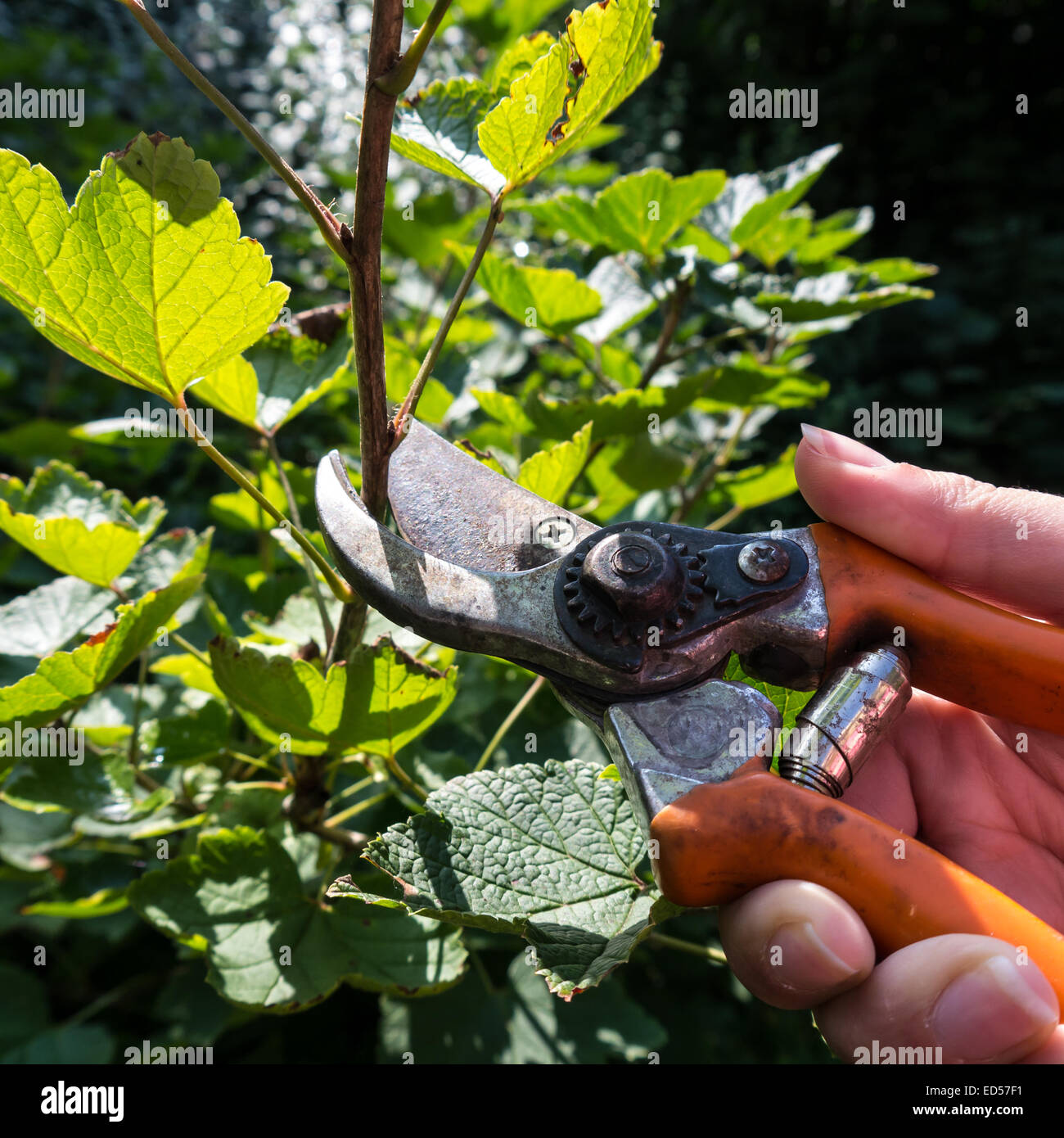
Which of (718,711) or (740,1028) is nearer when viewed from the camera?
(718,711)

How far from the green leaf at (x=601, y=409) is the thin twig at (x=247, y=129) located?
510 mm

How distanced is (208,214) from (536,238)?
2003mm

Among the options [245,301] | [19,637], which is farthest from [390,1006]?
[245,301]

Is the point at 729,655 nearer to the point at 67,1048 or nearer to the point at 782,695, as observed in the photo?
the point at 782,695

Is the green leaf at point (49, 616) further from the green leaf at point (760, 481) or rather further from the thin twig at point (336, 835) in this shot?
the green leaf at point (760, 481)

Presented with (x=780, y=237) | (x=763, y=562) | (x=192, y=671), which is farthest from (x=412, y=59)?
(x=780, y=237)

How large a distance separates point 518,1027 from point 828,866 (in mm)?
678

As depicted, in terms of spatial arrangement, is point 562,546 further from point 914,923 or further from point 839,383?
point 839,383

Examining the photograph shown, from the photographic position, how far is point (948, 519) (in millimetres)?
1048

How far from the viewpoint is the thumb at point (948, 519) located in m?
1.00

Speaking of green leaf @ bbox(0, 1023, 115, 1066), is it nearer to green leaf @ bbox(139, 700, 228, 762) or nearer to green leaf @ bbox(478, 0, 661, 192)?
green leaf @ bbox(139, 700, 228, 762)

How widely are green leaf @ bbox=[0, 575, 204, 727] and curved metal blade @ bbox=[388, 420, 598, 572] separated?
25 centimetres

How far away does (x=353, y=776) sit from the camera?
1473mm

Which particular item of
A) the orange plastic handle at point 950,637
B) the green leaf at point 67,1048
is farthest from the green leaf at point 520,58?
the green leaf at point 67,1048
